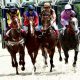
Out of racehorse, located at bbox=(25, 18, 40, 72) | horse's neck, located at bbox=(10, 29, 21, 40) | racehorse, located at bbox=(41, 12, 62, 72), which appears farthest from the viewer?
horse's neck, located at bbox=(10, 29, 21, 40)

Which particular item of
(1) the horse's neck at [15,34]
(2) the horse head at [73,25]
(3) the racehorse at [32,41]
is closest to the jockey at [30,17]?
(3) the racehorse at [32,41]

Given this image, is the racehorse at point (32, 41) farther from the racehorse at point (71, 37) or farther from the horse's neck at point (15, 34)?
the racehorse at point (71, 37)

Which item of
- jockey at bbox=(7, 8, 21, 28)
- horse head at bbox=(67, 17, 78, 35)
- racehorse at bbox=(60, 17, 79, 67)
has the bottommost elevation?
racehorse at bbox=(60, 17, 79, 67)

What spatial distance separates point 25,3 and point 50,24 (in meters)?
24.1

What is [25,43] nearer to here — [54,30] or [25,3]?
[54,30]

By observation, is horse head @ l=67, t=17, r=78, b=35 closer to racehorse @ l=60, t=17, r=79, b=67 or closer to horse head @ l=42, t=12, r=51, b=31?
racehorse @ l=60, t=17, r=79, b=67

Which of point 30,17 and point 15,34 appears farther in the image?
point 30,17

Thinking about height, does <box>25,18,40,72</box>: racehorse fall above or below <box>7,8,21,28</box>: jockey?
below

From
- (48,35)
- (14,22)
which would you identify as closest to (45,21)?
(48,35)

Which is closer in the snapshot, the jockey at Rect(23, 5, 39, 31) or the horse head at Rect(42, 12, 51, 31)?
the horse head at Rect(42, 12, 51, 31)

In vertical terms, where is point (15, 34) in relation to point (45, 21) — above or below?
below

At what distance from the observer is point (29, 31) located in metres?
15.0

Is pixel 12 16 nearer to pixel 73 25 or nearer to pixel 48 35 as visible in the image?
pixel 48 35

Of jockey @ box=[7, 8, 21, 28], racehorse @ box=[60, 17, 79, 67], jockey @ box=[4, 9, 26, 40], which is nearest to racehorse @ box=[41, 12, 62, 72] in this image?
racehorse @ box=[60, 17, 79, 67]
